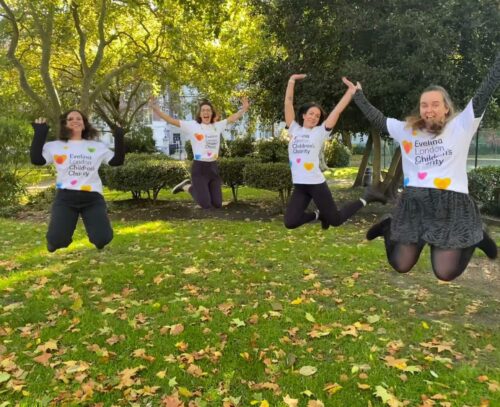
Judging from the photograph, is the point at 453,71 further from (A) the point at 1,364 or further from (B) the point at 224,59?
(A) the point at 1,364

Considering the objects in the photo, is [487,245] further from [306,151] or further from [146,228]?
[146,228]

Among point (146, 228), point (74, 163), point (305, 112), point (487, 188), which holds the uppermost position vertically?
point (305, 112)

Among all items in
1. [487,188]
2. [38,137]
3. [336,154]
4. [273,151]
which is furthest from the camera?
[336,154]

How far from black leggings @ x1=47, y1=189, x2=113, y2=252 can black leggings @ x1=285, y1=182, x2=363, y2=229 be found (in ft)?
7.34

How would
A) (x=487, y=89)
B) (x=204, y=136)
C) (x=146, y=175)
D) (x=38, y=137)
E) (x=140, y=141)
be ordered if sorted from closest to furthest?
(x=487, y=89) → (x=38, y=137) → (x=204, y=136) → (x=146, y=175) → (x=140, y=141)

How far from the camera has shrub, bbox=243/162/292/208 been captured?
41.7 ft

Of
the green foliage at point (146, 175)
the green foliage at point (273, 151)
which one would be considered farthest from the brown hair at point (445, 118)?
the green foliage at point (273, 151)

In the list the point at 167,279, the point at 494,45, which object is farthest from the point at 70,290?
the point at 494,45

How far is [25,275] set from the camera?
7.62 m

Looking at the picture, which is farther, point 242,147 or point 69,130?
point 242,147

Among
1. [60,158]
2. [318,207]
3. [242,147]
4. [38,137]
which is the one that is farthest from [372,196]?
[242,147]

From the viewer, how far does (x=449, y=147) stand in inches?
179

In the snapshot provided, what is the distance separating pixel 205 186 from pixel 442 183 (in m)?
3.78

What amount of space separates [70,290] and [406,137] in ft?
16.2
